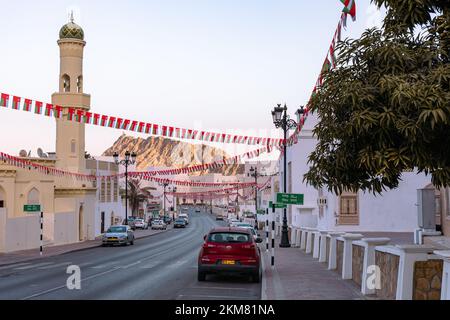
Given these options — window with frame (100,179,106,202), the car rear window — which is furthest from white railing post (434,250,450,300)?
window with frame (100,179,106,202)

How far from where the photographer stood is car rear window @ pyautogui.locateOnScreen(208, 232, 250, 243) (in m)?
19.1

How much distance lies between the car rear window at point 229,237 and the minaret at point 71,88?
34933 mm

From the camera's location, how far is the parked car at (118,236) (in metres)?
44.1

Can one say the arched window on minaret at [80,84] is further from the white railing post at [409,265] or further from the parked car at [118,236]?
the white railing post at [409,265]

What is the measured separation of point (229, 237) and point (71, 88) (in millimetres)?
36167

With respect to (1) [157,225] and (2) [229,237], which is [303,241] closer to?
(2) [229,237]

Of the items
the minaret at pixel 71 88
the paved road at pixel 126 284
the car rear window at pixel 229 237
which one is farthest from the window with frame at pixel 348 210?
the car rear window at pixel 229 237

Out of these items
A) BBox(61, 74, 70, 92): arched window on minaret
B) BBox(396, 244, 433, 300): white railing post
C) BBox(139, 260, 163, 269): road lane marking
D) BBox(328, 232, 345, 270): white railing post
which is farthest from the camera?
BBox(61, 74, 70, 92): arched window on minaret

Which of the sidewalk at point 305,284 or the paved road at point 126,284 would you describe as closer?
the sidewalk at point 305,284

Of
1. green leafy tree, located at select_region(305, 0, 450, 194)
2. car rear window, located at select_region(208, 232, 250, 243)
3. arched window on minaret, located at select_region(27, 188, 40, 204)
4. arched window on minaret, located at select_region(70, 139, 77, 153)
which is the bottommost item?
car rear window, located at select_region(208, 232, 250, 243)

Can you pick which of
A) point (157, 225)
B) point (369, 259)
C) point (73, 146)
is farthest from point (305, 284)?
point (157, 225)

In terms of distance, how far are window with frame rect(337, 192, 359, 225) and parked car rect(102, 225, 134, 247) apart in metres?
15.2

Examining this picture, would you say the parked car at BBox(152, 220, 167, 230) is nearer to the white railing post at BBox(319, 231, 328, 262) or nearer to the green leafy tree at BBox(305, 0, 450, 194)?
the white railing post at BBox(319, 231, 328, 262)
